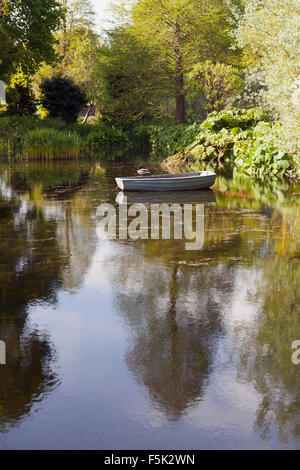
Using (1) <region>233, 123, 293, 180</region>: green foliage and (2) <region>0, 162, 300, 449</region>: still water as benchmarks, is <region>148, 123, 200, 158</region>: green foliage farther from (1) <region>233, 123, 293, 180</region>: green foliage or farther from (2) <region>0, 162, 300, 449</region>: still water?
(2) <region>0, 162, 300, 449</region>: still water

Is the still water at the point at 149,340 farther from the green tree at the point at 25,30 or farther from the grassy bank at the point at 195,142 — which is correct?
the green tree at the point at 25,30

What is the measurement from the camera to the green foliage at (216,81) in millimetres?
35000

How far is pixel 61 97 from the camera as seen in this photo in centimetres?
3972

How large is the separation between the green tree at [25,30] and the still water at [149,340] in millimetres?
30232

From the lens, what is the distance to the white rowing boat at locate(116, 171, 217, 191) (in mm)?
16953

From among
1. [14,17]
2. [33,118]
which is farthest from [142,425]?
A: [14,17]

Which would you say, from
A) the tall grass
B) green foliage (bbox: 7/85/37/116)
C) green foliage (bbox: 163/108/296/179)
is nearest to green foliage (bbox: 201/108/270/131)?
green foliage (bbox: 163/108/296/179)

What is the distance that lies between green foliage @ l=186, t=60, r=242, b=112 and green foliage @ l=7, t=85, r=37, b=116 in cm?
1258

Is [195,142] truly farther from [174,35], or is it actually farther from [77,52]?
[77,52]

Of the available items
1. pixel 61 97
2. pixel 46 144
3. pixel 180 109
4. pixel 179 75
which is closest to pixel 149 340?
pixel 46 144

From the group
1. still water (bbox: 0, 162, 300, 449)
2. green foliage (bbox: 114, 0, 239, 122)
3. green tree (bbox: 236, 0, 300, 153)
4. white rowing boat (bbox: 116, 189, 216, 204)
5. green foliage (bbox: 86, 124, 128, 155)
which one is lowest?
still water (bbox: 0, 162, 300, 449)

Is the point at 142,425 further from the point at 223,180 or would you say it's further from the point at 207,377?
the point at 223,180

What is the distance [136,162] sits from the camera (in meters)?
28.8

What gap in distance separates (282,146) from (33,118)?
2499 centimetres
